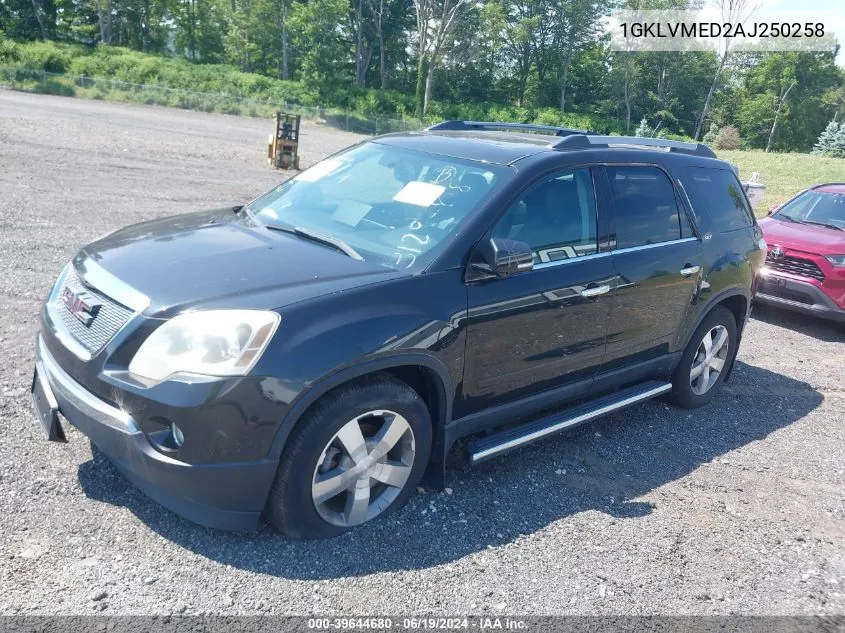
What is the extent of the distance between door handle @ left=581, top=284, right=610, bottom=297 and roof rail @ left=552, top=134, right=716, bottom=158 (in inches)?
35.2

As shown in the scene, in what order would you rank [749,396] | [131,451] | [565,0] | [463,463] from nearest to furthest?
[131,451] < [463,463] < [749,396] < [565,0]

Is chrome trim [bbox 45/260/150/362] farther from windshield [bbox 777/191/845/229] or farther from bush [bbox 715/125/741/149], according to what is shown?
bush [bbox 715/125/741/149]

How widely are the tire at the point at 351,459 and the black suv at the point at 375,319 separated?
0.01 meters

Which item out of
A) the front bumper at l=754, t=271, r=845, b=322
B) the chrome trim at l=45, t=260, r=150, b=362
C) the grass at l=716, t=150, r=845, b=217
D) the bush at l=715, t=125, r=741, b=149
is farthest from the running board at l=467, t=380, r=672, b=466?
the bush at l=715, t=125, r=741, b=149

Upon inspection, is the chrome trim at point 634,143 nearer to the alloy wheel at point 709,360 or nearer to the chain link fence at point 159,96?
the alloy wheel at point 709,360

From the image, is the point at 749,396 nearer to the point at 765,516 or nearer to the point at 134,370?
the point at 765,516

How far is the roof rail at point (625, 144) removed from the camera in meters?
4.30

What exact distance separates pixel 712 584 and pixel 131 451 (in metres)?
2.76

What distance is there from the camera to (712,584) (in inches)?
131

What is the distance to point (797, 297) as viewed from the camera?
8.20 meters

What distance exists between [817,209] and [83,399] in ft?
30.7

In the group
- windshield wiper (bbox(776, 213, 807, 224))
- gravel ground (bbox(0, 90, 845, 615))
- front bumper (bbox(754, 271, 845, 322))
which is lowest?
gravel ground (bbox(0, 90, 845, 615))

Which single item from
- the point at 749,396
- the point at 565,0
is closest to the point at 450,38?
the point at 565,0

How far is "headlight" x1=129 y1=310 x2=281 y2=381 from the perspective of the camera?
109 inches
